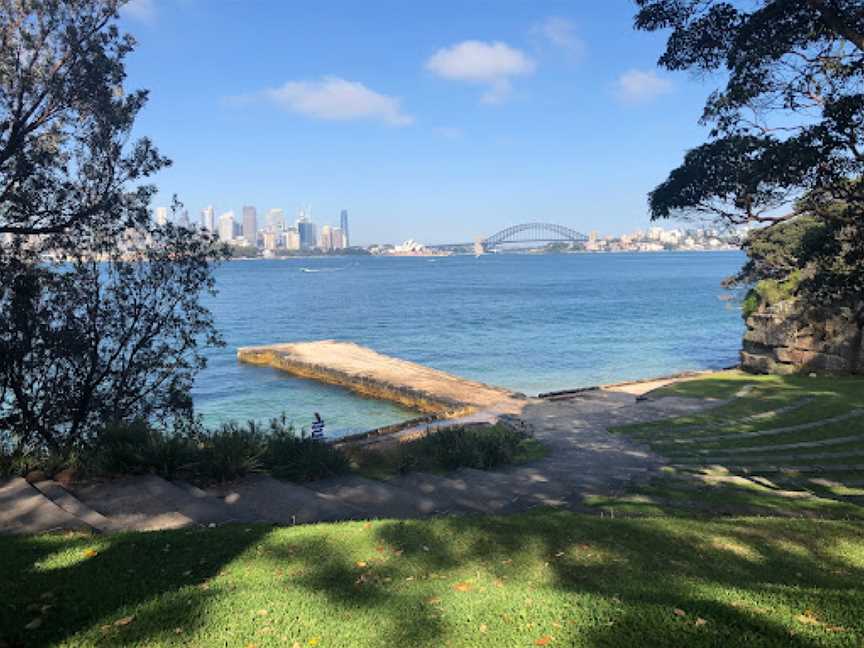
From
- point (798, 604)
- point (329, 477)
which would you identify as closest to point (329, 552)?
point (798, 604)

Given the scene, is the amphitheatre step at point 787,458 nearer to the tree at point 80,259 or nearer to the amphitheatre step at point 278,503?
the amphitheatre step at point 278,503

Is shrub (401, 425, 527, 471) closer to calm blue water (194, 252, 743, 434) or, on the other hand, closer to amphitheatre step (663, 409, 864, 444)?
amphitheatre step (663, 409, 864, 444)

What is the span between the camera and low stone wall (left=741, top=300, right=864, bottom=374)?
23062mm

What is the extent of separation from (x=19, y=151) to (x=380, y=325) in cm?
5542

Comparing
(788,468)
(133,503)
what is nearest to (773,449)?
Result: (788,468)

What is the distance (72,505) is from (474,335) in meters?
49.8

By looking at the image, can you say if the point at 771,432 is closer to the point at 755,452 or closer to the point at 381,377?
the point at 755,452

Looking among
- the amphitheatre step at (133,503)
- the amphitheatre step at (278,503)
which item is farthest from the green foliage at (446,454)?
the amphitheatre step at (133,503)

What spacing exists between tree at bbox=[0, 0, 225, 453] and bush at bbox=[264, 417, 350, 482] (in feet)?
12.1

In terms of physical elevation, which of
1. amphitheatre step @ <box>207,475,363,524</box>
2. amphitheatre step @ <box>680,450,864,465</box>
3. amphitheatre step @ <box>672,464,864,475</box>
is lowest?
amphitheatre step @ <box>680,450,864,465</box>

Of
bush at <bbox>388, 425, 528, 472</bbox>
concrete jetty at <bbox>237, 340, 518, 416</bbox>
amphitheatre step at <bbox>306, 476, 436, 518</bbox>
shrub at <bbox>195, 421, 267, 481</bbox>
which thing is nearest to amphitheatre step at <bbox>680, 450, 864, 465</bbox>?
bush at <bbox>388, 425, 528, 472</bbox>

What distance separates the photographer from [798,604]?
473 centimetres

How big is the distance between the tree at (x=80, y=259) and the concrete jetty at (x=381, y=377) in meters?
13.4

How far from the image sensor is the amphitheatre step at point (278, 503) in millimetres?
8266
